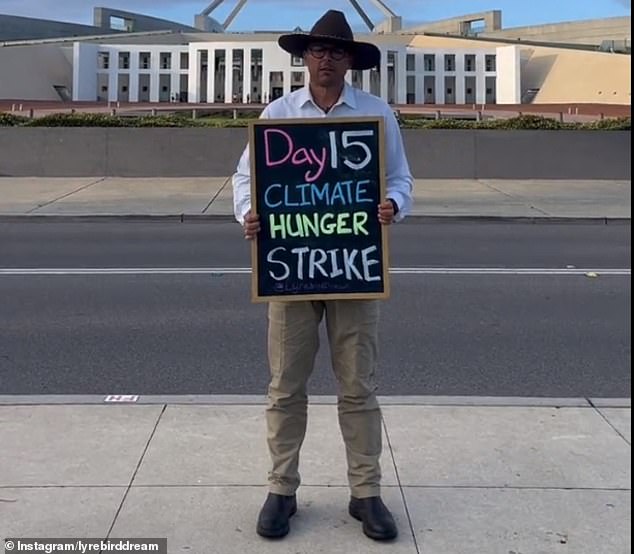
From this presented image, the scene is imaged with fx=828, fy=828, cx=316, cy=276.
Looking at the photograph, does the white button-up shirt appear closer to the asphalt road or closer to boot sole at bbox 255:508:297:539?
boot sole at bbox 255:508:297:539

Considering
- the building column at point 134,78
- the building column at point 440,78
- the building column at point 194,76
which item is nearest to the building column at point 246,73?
the building column at point 194,76

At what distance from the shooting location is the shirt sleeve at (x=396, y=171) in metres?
3.37

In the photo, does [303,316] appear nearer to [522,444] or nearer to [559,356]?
[522,444]

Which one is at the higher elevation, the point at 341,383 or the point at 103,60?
the point at 103,60

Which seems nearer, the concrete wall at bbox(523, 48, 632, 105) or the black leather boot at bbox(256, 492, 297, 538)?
the black leather boot at bbox(256, 492, 297, 538)

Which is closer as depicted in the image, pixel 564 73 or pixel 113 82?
pixel 564 73

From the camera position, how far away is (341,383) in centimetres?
342

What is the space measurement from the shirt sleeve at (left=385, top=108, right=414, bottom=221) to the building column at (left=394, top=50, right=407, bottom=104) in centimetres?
7274

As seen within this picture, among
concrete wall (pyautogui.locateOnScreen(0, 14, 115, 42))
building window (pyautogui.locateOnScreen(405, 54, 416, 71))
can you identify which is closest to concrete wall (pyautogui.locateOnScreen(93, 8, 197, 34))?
concrete wall (pyautogui.locateOnScreen(0, 14, 115, 42))

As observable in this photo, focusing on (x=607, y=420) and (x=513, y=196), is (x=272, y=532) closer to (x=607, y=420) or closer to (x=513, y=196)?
(x=607, y=420)

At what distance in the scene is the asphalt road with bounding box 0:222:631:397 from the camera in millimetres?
5633

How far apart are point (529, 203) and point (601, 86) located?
179ft

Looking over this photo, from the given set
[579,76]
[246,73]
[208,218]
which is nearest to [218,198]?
[208,218]

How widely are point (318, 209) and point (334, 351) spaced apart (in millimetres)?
589
